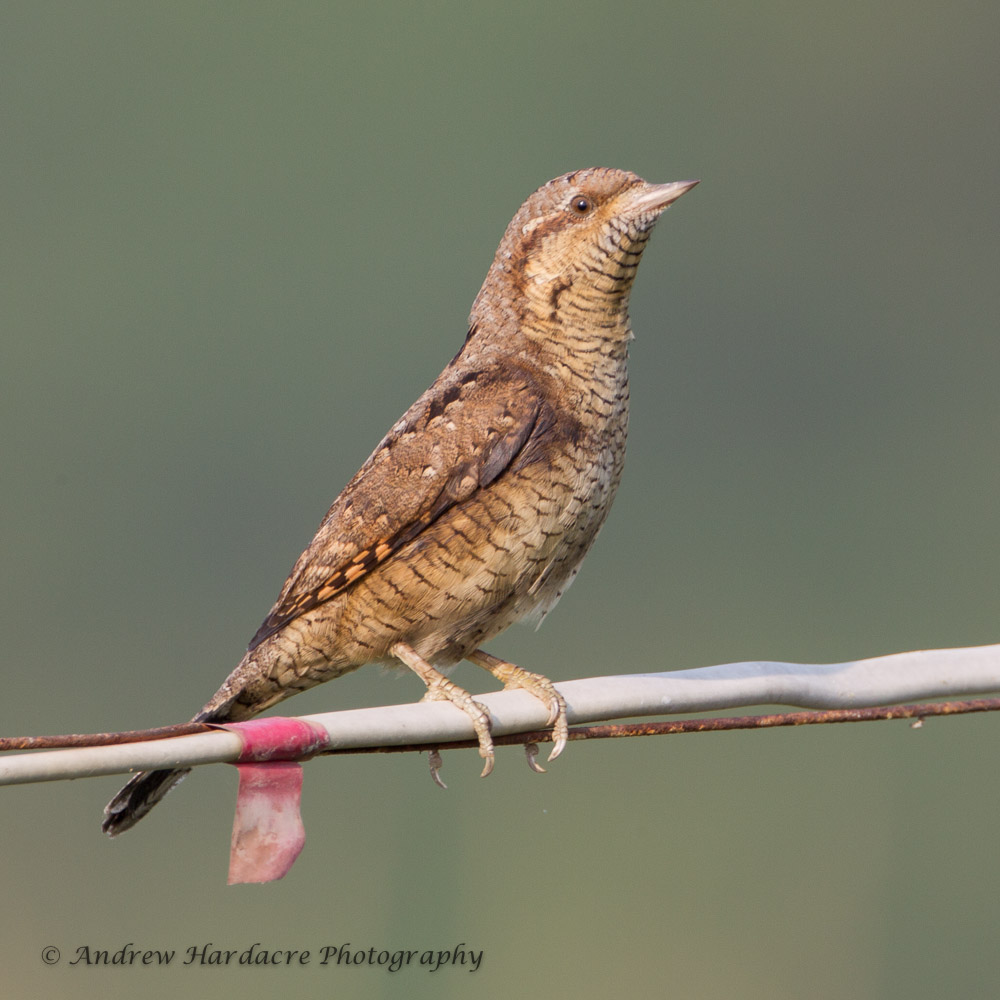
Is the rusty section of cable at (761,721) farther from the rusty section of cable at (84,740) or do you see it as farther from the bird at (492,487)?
the bird at (492,487)

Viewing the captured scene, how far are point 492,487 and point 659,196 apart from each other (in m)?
0.81

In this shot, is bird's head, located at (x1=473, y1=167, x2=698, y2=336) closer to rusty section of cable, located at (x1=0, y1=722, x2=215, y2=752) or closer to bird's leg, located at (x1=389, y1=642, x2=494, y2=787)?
bird's leg, located at (x1=389, y1=642, x2=494, y2=787)

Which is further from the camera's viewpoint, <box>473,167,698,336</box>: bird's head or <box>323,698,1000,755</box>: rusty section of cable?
<box>473,167,698,336</box>: bird's head

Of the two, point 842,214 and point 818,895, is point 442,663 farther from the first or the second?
point 842,214

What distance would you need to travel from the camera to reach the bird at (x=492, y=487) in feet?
12.1

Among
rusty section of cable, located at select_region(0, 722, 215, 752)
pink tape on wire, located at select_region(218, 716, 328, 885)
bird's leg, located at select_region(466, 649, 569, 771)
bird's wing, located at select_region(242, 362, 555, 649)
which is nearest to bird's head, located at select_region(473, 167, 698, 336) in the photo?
bird's wing, located at select_region(242, 362, 555, 649)

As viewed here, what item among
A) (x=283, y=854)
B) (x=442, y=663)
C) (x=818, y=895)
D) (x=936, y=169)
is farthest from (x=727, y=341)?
(x=283, y=854)

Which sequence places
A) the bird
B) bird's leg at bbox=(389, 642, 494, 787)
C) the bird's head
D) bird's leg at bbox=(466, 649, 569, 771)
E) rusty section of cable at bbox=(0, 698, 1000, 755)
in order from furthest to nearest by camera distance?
the bird's head → the bird → bird's leg at bbox=(389, 642, 494, 787) → bird's leg at bbox=(466, 649, 569, 771) → rusty section of cable at bbox=(0, 698, 1000, 755)

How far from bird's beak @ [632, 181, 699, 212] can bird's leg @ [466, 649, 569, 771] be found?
115 cm

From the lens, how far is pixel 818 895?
12.4 metres

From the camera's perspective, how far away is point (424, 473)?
375 centimetres

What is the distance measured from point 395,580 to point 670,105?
2799cm

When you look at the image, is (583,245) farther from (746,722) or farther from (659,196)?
(746,722)

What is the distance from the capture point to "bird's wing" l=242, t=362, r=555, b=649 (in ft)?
12.2
